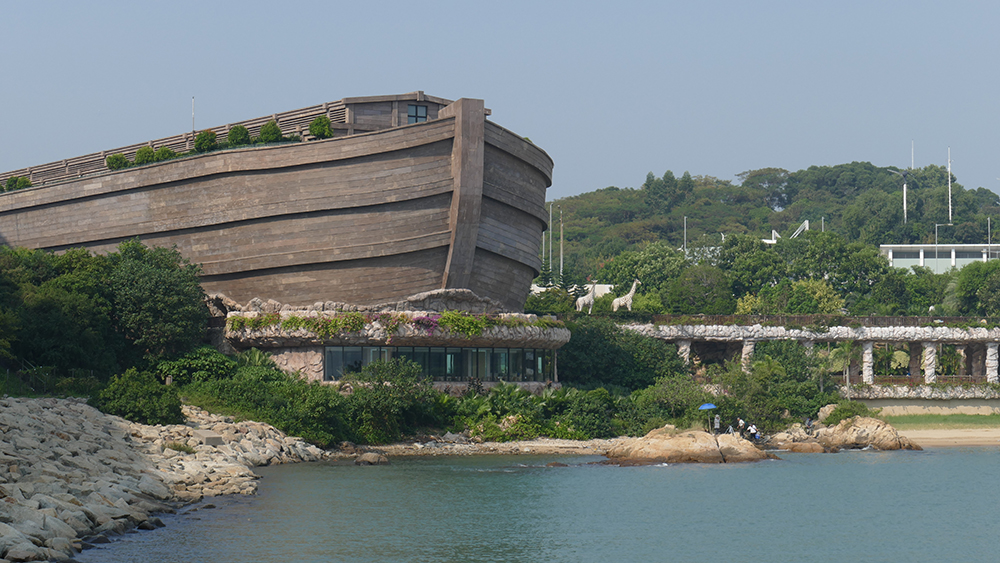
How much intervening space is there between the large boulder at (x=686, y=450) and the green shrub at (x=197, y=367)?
1593 centimetres

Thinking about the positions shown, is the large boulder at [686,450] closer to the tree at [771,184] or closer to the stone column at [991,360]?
the stone column at [991,360]

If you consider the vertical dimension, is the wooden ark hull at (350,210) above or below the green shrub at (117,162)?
below

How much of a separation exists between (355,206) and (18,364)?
14345mm

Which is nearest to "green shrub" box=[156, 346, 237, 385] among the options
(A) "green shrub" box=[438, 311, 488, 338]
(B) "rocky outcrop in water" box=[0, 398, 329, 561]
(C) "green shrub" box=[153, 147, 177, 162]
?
(B) "rocky outcrop in water" box=[0, 398, 329, 561]

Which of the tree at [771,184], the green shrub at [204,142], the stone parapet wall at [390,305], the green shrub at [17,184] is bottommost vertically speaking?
the stone parapet wall at [390,305]

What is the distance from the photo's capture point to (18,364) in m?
38.3

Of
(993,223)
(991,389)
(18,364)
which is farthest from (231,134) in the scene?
(993,223)

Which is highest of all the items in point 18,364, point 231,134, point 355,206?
point 231,134

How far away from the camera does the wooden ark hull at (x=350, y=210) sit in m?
44.1

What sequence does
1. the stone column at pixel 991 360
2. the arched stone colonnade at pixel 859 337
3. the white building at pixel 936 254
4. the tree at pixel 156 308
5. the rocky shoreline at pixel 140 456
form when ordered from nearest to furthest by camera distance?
1. the rocky shoreline at pixel 140 456
2. the tree at pixel 156 308
3. the arched stone colonnade at pixel 859 337
4. the stone column at pixel 991 360
5. the white building at pixel 936 254

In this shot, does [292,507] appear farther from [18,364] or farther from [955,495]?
[955,495]

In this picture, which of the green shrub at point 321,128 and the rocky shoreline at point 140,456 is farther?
the green shrub at point 321,128

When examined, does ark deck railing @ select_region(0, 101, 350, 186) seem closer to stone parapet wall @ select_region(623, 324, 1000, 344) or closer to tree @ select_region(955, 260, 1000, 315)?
stone parapet wall @ select_region(623, 324, 1000, 344)

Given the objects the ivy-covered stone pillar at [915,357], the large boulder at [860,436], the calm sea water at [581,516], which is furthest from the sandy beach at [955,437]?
the calm sea water at [581,516]
